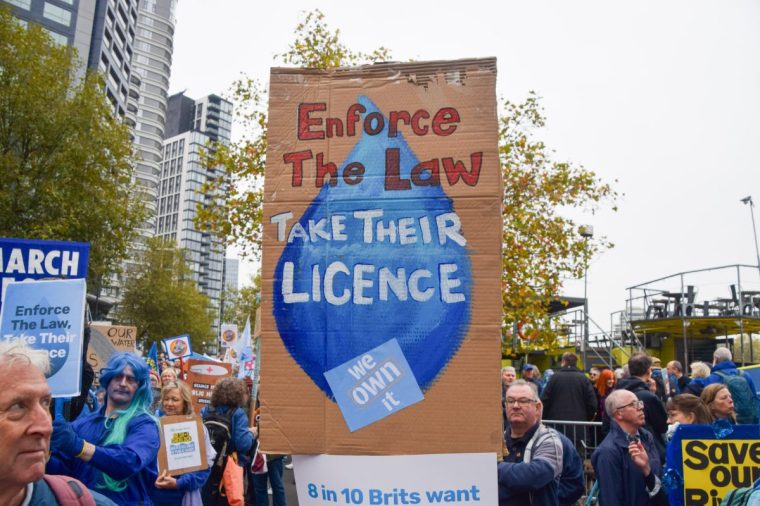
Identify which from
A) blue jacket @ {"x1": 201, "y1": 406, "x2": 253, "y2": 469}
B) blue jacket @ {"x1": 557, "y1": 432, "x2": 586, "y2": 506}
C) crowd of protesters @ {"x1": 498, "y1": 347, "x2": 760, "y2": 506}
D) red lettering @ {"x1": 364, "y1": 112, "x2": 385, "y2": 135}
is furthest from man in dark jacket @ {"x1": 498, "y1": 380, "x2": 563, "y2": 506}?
blue jacket @ {"x1": 201, "y1": 406, "x2": 253, "y2": 469}

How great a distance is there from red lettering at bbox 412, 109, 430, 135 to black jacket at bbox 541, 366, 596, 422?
7.31m

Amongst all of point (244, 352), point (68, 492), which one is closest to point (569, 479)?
point (68, 492)

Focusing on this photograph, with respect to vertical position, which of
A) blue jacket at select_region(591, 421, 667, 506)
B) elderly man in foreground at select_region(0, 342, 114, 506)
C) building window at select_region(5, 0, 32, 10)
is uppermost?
building window at select_region(5, 0, 32, 10)

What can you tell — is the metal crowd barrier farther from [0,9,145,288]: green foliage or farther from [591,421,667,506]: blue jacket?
[0,9,145,288]: green foliage

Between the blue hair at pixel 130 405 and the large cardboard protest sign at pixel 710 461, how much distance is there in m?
3.27

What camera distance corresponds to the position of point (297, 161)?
10.1ft

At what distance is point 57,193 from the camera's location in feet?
73.2

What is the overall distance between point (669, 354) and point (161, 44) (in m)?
105

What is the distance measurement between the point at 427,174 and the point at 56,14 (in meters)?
67.6

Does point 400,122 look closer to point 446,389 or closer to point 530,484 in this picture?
point 446,389

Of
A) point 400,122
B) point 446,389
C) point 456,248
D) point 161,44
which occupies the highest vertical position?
point 161,44

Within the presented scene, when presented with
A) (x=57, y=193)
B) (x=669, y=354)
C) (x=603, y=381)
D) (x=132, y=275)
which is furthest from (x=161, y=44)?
(x=603, y=381)

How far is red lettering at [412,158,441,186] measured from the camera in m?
2.97

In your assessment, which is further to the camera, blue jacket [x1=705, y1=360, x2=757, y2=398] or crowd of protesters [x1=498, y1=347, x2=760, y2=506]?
blue jacket [x1=705, y1=360, x2=757, y2=398]
